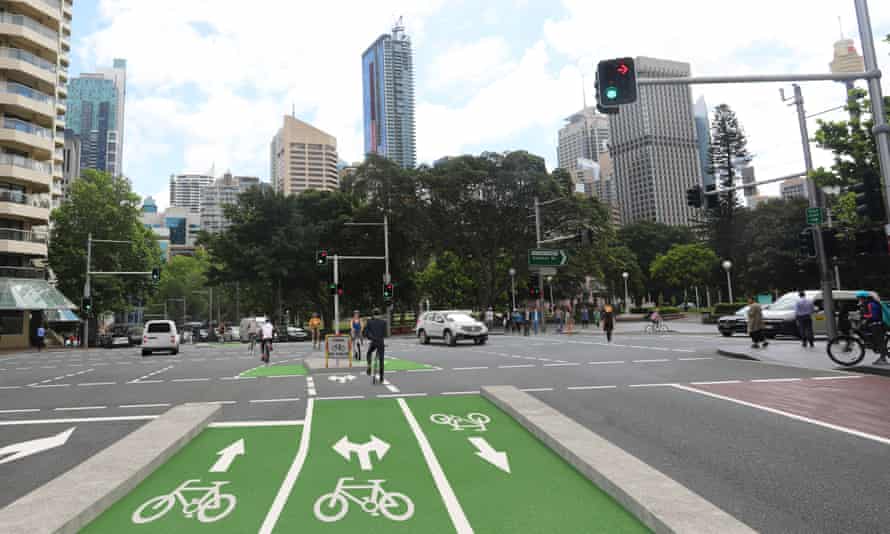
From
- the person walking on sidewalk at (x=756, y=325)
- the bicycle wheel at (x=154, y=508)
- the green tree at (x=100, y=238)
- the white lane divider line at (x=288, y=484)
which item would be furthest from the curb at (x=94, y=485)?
the green tree at (x=100, y=238)

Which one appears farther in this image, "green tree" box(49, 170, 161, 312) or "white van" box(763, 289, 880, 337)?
"green tree" box(49, 170, 161, 312)

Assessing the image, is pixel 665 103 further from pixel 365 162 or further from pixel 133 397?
pixel 133 397

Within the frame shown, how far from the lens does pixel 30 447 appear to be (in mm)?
7625

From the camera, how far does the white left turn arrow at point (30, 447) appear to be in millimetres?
7124

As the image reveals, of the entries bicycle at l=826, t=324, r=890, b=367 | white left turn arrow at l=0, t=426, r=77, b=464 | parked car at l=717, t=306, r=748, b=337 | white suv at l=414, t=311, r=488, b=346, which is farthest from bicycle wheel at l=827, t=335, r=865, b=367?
white suv at l=414, t=311, r=488, b=346

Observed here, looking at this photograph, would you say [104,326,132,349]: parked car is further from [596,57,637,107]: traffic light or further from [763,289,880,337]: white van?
[596,57,637,107]: traffic light

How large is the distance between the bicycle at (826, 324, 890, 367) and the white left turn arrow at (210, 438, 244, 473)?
13252mm

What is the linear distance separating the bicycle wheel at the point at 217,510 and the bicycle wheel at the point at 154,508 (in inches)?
12.4

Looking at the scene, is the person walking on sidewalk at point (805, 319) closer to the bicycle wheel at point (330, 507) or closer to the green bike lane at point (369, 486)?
the green bike lane at point (369, 486)

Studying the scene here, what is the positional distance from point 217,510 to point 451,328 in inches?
970

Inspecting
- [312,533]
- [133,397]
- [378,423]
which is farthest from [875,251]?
[133,397]

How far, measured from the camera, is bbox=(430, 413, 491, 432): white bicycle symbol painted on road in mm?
8246

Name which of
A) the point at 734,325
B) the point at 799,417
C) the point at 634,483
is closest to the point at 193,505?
the point at 634,483

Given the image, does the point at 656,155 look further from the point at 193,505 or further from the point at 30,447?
the point at 193,505
